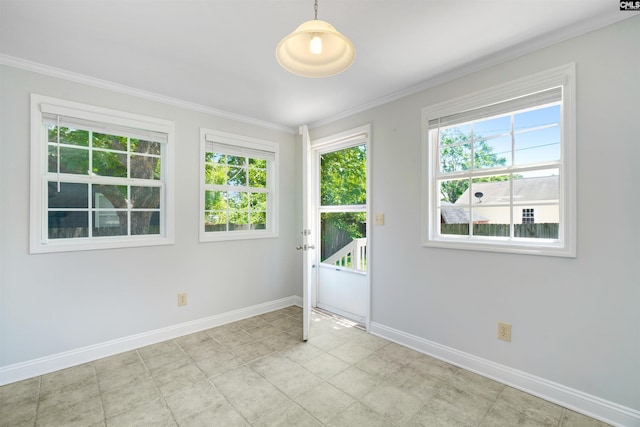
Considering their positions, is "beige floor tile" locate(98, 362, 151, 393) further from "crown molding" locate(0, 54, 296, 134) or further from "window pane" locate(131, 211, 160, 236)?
"crown molding" locate(0, 54, 296, 134)

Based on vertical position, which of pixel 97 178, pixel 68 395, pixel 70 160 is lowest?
pixel 68 395

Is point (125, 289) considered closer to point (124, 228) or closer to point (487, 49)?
point (124, 228)

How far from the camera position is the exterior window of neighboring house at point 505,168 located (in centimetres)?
187

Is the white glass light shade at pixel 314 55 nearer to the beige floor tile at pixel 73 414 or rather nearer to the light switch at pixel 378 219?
the light switch at pixel 378 219

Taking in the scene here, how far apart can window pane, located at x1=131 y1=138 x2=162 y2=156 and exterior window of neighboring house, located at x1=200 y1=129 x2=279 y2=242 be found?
429 millimetres

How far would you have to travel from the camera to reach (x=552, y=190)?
1.94m

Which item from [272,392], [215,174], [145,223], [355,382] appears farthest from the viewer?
[215,174]

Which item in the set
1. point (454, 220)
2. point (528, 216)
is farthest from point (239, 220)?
point (528, 216)

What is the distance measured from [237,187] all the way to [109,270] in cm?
150

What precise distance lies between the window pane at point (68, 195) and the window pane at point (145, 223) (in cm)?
38

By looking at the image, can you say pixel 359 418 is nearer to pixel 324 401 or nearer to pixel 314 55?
pixel 324 401

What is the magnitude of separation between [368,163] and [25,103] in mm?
2912

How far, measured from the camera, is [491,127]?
223 centimetres

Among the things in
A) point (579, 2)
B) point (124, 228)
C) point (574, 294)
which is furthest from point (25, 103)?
point (574, 294)
